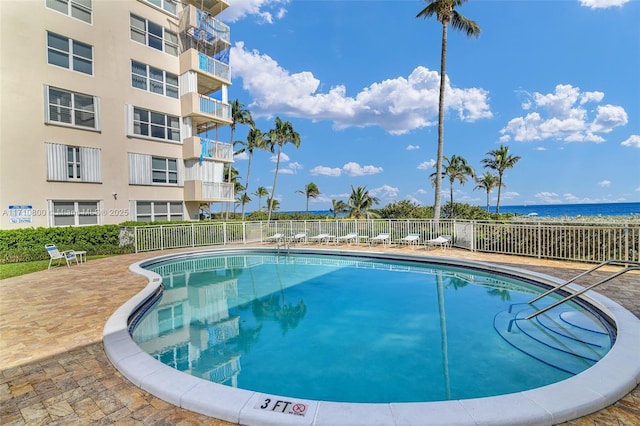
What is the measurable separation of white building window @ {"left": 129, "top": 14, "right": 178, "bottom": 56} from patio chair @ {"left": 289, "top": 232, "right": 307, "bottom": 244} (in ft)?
40.1

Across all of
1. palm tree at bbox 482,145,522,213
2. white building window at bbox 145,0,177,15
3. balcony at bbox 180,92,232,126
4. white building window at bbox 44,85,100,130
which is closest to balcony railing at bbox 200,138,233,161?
balcony at bbox 180,92,232,126

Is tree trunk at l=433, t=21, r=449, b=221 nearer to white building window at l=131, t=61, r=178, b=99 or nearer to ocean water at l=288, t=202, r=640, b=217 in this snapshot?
white building window at l=131, t=61, r=178, b=99

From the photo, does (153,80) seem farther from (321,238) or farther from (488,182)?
(488,182)

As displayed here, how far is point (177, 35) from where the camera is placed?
55.5 feet

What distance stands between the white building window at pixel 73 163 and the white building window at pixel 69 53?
3513mm

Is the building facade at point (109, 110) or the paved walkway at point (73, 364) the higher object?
the building facade at point (109, 110)

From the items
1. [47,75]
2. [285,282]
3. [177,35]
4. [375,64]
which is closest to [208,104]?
[177,35]

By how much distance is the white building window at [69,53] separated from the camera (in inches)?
493

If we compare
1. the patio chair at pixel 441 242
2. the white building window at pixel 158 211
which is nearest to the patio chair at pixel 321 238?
the patio chair at pixel 441 242

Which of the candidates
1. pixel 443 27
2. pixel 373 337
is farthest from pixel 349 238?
pixel 443 27

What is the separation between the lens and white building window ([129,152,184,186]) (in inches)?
586

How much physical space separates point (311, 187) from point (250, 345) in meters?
37.4

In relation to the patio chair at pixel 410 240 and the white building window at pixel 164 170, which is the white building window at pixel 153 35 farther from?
the patio chair at pixel 410 240

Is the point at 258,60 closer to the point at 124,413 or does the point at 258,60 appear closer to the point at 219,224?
the point at 219,224
